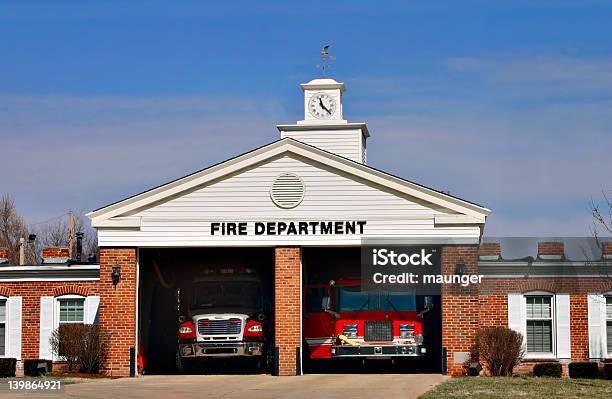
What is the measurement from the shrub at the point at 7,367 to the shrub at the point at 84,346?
272 cm

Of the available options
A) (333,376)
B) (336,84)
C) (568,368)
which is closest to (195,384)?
(333,376)

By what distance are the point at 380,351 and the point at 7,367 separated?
1149 cm

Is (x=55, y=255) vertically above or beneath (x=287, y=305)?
above

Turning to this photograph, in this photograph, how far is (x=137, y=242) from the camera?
102ft

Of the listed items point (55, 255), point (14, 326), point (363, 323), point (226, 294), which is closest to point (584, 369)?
point (363, 323)

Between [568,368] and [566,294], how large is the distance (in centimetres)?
223

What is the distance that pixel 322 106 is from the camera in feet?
137

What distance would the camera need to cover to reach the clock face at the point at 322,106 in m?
41.8

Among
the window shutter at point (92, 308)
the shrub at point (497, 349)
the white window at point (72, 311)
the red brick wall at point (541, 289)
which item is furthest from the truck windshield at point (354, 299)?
the white window at point (72, 311)

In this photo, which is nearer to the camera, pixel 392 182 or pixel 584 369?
pixel 392 182

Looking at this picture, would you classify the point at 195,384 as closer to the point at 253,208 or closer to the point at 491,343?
the point at 253,208

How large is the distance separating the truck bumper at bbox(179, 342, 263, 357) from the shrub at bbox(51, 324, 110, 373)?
2.40 metres

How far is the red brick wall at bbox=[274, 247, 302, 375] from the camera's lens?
100 ft

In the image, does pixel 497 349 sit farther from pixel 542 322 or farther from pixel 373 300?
pixel 542 322
